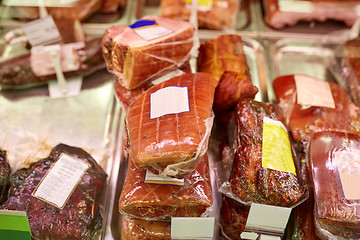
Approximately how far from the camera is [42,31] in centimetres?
230

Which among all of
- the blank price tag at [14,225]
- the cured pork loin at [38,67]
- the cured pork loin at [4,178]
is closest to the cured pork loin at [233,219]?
the blank price tag at [14,225]

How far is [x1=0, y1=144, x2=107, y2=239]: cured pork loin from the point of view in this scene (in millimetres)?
1577

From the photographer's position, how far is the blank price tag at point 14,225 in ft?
4.58

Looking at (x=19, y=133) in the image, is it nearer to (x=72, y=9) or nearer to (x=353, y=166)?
(x=72, y=9)

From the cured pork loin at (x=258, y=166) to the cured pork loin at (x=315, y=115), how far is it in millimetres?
242

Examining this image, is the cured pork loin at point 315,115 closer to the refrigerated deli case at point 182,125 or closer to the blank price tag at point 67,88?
the refrigerated deli case at point 182,125

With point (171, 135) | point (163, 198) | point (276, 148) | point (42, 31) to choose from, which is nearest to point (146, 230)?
point (163, 198)

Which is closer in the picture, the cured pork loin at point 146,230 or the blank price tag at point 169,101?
the blank price tag at point 169,101

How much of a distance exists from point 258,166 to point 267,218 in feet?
0.77

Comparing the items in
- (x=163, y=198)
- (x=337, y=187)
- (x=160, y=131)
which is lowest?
(x=163, y=198)

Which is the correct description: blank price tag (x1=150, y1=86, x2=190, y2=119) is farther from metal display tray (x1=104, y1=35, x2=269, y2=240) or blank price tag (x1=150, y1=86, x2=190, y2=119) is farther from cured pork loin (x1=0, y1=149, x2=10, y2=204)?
cured pork loin (x1=0, y1=149, x2=10, y2=204)

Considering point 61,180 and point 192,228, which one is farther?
point 61,180

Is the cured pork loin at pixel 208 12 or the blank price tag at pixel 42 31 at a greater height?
the cured pork loin at pixel 208 12

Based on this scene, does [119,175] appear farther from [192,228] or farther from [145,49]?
[145,49]
